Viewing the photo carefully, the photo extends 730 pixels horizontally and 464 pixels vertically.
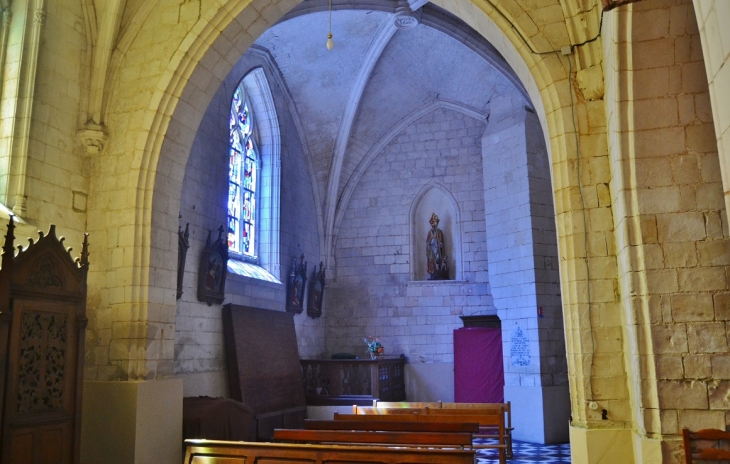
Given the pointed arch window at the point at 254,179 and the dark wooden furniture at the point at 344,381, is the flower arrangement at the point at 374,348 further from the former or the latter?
the pointed arch window at the point at 254,179

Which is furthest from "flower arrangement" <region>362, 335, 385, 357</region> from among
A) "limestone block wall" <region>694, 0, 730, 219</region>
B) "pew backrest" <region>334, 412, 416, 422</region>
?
"limestone block wall" <region>694, 0, 730, 219</region>

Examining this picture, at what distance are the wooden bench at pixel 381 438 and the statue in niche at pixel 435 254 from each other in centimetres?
A: 707

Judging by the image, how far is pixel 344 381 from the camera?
10531 millimetres

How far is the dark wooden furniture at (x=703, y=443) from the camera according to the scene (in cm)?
381

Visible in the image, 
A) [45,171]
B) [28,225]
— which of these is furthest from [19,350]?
[45,171]

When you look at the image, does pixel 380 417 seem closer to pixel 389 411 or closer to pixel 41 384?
pixel 389 411

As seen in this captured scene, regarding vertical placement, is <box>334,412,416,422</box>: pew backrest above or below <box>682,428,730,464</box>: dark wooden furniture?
below

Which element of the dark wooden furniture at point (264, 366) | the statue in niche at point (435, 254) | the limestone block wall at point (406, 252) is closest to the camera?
the dark wooden furniture at point (264, 366)

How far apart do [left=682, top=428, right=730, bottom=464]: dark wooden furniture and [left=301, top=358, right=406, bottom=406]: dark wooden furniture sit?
6624mm

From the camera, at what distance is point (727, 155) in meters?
2.19

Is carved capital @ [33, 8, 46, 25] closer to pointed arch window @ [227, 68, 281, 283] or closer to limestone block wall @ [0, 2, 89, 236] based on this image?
limestone block wall @ [0, 2, 89, 236]

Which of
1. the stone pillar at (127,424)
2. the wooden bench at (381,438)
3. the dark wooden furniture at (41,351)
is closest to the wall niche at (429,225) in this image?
the stone pillar at (127,424)

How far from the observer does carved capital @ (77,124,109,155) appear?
6.52 metres

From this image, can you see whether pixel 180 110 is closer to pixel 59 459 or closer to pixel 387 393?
pixel 59 459
